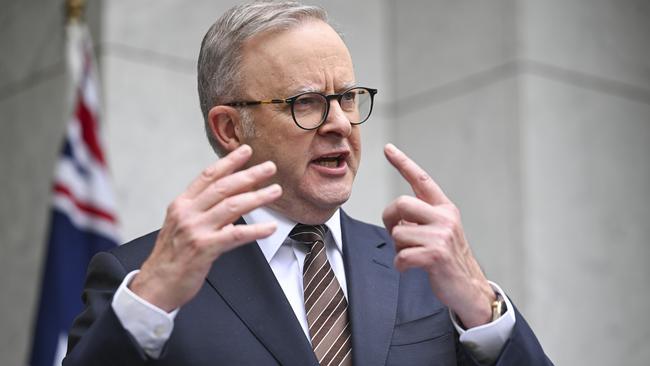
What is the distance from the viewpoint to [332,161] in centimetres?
249

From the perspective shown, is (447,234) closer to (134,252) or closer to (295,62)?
(295,62)

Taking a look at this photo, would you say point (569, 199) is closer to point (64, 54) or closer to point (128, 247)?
point (64, 54)

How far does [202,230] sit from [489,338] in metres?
0.72

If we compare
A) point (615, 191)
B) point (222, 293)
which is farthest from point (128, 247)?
point (615, 191)

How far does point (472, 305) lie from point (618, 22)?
3.60 metres

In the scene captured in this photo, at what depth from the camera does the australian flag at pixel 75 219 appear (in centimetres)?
409

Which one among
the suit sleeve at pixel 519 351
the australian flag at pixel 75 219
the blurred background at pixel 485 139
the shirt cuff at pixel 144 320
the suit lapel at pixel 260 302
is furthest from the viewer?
the blurred background at pixel 485 139

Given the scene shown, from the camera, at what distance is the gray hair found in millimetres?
2543

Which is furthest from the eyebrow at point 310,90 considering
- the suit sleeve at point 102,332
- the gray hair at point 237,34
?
the suit sleeve at point 102,332

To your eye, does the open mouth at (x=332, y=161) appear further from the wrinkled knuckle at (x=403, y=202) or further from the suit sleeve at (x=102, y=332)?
the suit sleeve at (x=102, y=332)

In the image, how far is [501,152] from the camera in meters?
4.96

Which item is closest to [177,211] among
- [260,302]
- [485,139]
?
[260,302]

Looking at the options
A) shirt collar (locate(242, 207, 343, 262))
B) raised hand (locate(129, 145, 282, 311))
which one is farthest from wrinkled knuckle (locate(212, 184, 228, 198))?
shirt collar (locate(242, 207, 343, 262))

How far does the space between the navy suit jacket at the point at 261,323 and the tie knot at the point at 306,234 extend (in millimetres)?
100
